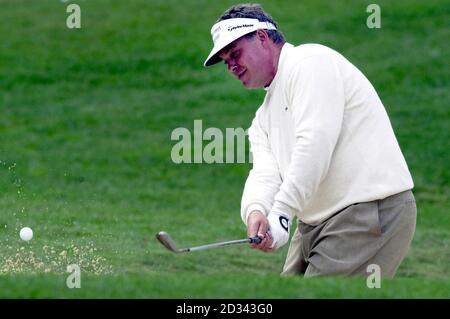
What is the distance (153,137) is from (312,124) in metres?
11.2

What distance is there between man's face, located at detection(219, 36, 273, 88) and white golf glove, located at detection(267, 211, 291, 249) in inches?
29.6

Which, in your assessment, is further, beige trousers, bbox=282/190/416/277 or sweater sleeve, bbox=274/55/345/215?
beige trousers, bbox=282/190/416/277

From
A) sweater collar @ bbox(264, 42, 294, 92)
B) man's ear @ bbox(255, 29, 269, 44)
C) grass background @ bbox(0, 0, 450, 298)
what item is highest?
man's ear @ bbox(255, 29, 269, 44)

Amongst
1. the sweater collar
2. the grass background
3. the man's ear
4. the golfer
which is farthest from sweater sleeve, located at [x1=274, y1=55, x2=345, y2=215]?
the grass background

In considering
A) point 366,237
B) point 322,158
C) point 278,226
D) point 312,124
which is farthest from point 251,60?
point 366,237

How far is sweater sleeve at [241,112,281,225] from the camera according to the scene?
6.94 metres

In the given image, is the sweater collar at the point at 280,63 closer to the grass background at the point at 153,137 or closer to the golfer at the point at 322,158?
the golfer at the point at 322,158

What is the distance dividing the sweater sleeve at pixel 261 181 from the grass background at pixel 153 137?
67 cm

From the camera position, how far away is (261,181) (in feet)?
Answer: 23.0

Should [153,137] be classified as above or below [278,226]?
below

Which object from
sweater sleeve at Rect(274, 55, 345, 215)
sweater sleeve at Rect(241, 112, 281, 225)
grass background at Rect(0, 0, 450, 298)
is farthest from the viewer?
grass background at Rect(0, 0, 450, 298)

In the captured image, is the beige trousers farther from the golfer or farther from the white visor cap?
the white visor cap

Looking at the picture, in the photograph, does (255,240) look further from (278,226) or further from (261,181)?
(261,181)
